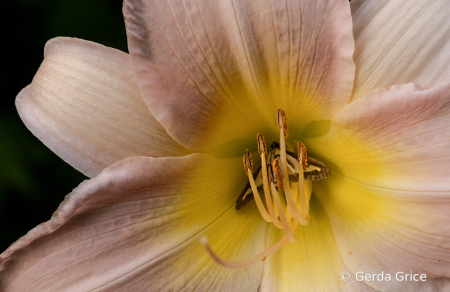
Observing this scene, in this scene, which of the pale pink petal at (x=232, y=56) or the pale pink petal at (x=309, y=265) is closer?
the pale pink petal at (x=232, y=56)

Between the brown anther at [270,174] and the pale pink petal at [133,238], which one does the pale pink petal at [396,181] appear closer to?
the brown anther at [270,174]

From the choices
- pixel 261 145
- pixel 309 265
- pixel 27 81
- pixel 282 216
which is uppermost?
pixel 27 81

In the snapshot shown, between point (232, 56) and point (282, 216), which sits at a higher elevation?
point (232, 56)

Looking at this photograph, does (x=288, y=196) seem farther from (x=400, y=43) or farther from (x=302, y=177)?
(x=400, y=43)

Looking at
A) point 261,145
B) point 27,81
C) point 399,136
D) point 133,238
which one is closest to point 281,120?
point 261,145

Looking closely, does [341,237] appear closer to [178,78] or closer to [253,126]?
[253,126]

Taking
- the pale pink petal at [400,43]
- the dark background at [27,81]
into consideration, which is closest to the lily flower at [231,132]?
the pale pink petal at [400,43]

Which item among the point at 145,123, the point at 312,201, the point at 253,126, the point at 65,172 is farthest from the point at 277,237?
the point at 65,172

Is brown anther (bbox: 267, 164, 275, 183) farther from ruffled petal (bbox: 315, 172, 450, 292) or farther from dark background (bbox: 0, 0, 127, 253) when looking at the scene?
dark background (bbox: 0, 0, 127, 253)
